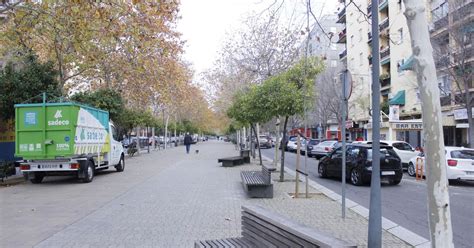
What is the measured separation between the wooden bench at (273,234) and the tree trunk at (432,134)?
33.1 inches

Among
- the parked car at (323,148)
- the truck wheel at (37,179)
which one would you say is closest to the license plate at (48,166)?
the truck wheel at (37,179)

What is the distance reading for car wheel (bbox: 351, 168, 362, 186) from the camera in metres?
14.8

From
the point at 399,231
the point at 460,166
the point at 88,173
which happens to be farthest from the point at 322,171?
the point at 399,231

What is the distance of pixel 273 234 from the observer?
4.49 meters

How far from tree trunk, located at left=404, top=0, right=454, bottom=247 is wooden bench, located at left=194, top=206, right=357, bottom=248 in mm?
840

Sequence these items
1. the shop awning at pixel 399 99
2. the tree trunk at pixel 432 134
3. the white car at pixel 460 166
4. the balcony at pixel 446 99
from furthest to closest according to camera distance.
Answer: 1. the shop awning at pixel 399 99
2. the balcony at pixel 446 99
3. the white car at pixel 460 166
4. the tree trunk at pixel 432 134

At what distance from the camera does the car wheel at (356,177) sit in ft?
48.5

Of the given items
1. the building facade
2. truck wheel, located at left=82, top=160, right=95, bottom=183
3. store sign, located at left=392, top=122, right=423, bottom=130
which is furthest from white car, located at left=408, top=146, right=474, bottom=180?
truck wheel, located at left=82, top=160, right=95, bottom=183

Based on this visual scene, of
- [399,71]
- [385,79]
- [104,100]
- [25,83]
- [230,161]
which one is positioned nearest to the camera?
[25,83]

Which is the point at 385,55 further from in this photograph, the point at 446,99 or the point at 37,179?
the point at 37,179

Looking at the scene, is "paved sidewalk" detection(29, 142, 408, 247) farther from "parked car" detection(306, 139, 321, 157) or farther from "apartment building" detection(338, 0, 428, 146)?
"parked car" detection(306, 139, 321, 157)

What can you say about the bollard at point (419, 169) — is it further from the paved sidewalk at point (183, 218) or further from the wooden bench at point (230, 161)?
the wooden bench at point (230, 161)

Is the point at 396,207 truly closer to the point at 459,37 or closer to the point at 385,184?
the point at 385,184

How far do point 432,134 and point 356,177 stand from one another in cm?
1166
